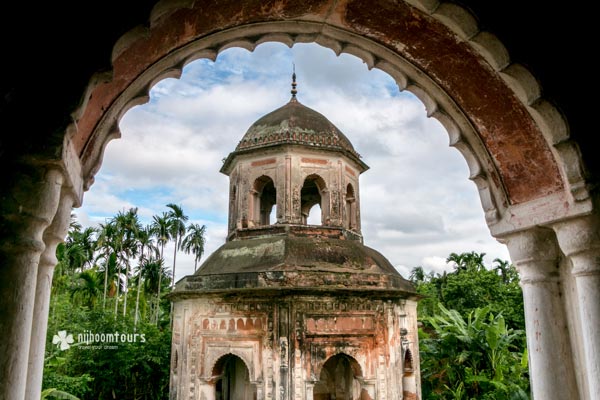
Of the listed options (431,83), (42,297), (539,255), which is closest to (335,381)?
(539,255)

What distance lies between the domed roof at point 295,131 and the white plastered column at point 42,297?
8747 millimetres

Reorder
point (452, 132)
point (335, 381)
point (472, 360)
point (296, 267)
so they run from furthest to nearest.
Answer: point (472, 360), point (335, 381), point (296, 267), point (452, 132)

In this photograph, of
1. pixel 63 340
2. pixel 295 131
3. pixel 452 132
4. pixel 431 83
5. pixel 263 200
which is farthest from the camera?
pixel 63 340

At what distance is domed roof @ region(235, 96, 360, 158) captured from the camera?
11578mm

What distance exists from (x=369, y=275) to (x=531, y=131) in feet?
22.6

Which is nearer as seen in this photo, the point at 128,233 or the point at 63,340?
the point at 63,340

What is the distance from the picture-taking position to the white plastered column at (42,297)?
2.69 m

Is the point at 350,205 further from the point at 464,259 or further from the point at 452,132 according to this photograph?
the point at 464,259

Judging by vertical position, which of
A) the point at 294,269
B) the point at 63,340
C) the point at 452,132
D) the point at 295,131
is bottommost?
the point at 63,340

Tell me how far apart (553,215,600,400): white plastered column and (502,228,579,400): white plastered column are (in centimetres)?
30

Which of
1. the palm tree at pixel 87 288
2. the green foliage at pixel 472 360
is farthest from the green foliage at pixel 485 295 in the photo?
the palm tree at pixel 87 288

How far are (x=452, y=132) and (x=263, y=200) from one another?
32.8 feet

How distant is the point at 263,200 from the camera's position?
13.5m

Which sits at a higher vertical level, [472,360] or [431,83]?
[431,83]
